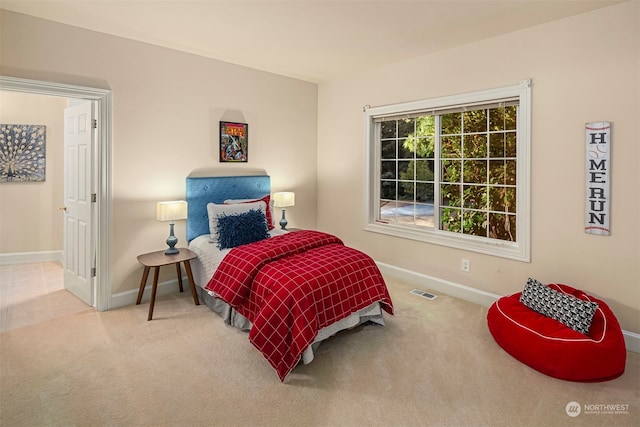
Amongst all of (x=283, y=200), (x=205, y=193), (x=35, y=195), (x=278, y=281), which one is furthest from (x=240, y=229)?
(x=35, y=195)

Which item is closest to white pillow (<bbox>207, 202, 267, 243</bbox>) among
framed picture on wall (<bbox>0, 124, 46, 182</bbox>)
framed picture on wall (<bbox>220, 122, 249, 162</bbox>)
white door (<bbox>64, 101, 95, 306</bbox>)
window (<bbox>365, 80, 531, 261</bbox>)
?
framed picture on wall (<bbox>220, 122, 249, 162</bbox>)

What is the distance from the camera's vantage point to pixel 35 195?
5.10 m

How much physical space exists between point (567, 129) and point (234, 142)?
3.26m

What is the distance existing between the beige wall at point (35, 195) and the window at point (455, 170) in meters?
4.33

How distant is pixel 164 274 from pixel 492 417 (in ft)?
10.5

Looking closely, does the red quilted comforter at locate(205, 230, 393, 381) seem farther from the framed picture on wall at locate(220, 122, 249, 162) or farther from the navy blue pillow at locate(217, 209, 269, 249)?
the framed picture on wall at locate(220, 122, 249, 162)

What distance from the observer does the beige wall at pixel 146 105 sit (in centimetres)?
300

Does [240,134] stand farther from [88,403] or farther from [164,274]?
[88,403]

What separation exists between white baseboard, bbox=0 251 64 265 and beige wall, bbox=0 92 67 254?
4 centimetres

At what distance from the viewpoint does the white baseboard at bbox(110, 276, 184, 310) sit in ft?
11.5

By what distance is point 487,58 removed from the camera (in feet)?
11.1

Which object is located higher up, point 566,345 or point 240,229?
point 240,229

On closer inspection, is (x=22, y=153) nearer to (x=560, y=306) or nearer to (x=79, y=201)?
(x=79, y=201)

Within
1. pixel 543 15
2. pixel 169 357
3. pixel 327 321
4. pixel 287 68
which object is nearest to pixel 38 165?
pixel 287 68
